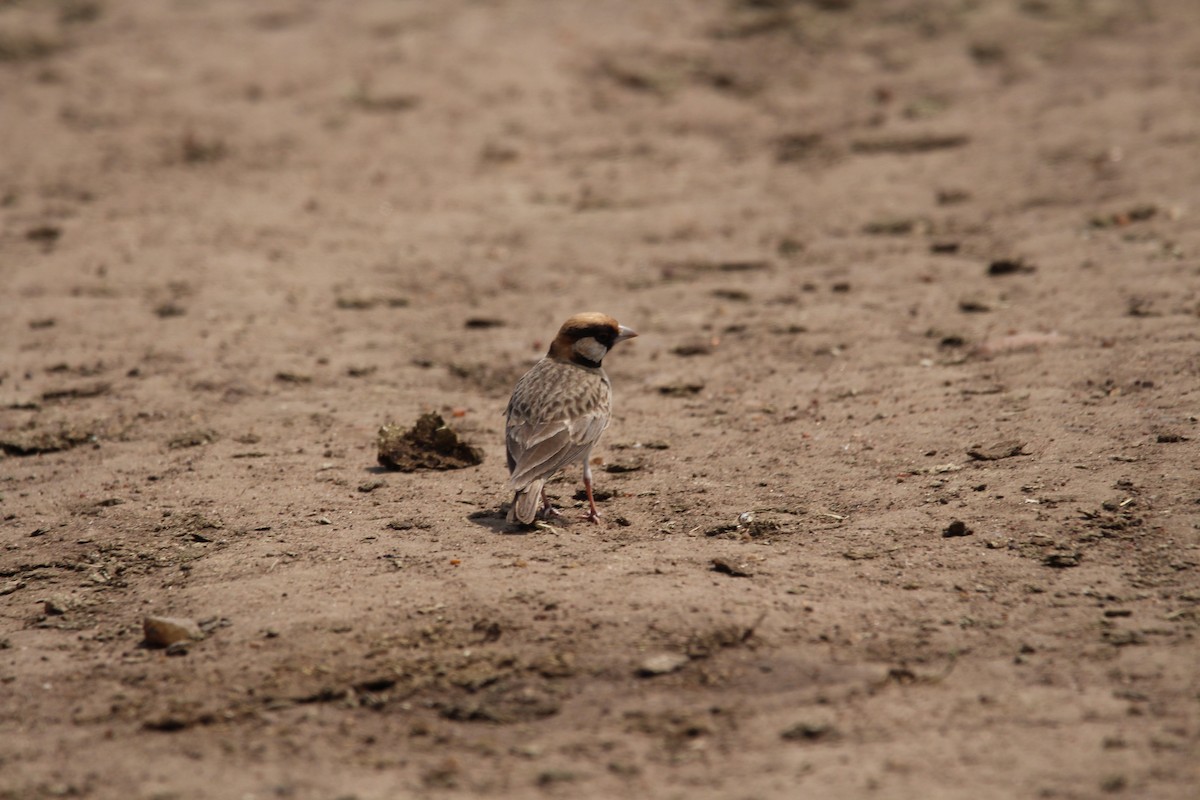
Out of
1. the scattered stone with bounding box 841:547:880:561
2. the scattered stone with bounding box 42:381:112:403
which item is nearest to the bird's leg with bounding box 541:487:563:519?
the scattered stone with bounding box 841:547:880:561

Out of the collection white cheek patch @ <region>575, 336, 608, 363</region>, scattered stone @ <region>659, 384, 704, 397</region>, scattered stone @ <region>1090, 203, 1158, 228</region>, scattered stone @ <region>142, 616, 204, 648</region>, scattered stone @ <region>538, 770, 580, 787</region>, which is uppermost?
scattered stone @ <region>1090, 203, 1158, 228</region>

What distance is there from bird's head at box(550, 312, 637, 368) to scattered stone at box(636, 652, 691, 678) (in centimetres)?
235

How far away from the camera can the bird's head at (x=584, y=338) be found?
6.26 meters

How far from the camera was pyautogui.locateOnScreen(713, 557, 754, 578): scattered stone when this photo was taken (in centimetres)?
479

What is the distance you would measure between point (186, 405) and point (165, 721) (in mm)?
3214

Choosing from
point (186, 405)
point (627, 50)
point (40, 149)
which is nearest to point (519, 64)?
point (627, 50)

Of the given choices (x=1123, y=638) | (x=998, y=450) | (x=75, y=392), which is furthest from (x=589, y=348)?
(x=75, y=392)

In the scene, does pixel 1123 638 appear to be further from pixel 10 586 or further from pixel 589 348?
pixel 10 586

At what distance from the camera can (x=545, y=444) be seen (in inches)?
217

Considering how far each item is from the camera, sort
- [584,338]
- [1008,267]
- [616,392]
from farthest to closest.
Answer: [1008,267] → [616,392] → [584,338]

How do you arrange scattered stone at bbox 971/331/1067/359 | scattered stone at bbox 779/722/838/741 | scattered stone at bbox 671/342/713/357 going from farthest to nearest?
scattered stone at bbox 671/342/713/357, scattered stone at bbox 971/331/1067/359, scattered stone at bbox 779/722/838/741

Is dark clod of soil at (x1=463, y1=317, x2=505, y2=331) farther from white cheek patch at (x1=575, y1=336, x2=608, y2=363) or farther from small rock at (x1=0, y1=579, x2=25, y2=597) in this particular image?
small rock at (x1=0, y1=579, x2=25, y2=597)

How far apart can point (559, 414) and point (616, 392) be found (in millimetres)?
1512

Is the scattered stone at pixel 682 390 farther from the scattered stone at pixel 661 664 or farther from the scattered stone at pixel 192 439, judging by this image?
the scattered stone at pixel 661 664
